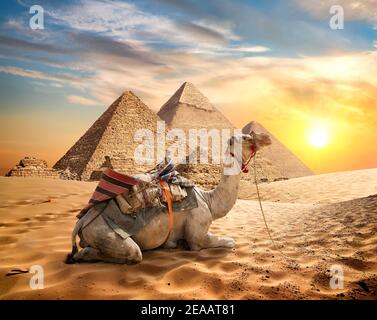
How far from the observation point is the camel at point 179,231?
2.98m

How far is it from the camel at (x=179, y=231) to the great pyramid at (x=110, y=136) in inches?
1839

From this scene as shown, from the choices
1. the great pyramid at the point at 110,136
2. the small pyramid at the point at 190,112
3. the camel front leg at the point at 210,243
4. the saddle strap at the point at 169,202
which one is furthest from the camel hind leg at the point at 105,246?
the small pyramid at the point at 190,112

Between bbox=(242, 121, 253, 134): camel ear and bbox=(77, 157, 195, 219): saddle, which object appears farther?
bbox=(242, 121, 253, 134): camel ear

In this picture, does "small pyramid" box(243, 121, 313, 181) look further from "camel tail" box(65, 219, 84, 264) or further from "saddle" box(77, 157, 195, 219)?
"camel tail" box(65, 219, 84, 264)

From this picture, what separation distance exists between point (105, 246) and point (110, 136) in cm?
5849

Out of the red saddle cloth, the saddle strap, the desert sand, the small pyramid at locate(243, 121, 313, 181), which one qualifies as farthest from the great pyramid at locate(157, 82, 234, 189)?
the red saddle cloth

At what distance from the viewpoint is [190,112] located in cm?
8325

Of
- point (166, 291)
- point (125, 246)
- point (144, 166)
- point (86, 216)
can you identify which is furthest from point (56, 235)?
point (144, 166)

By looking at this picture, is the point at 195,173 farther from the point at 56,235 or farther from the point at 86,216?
the point at 86,216

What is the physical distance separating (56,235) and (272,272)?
9.62ft

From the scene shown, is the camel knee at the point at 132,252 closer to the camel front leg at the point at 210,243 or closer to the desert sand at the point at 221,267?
the desert sand at the point at 221,267

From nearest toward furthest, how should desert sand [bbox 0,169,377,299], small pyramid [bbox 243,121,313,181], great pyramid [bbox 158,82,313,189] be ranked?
desert sand [bbox 0,169,377,299]
great pyramid [bbox 158,82,313,189]
small pyramid [bbox 243,121,313,181]

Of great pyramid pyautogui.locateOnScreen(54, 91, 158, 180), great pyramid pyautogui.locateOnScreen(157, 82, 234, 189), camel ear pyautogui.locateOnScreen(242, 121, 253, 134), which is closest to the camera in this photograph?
great pyramid pyautogui.locateOnScreen(54, 91, 158, 180)

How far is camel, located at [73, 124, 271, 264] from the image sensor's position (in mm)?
2979
